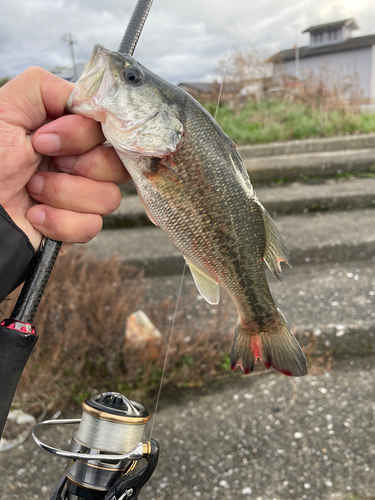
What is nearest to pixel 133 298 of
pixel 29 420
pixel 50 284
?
pixel 50 284

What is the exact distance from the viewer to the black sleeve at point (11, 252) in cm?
99

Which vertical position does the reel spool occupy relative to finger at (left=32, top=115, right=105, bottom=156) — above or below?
below

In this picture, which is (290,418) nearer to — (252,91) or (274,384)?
(274,384)

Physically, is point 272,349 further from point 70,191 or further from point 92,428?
point 70,191

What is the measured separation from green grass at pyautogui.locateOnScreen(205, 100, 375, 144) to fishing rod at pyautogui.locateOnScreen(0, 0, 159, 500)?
6230 mm

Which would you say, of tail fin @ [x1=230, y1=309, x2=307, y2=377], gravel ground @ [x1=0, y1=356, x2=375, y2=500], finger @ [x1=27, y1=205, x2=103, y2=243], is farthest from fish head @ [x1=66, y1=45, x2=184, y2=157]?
gravel ground @ [x1=0, y1=356, x2=375, y2=500]

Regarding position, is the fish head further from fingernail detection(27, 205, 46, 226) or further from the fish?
fingernail detection(27, 205, 46, 226)

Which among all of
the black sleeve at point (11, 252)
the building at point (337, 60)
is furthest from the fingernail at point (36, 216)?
the building at point (337, 60)

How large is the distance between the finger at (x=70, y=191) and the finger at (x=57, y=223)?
20 millimetres

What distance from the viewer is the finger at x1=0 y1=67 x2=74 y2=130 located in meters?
1.01

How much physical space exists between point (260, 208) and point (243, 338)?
44 centimetres

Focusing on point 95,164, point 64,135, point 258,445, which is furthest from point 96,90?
point 258,445

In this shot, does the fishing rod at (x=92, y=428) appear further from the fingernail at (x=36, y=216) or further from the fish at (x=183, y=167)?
the fish at (x=183, y=167)

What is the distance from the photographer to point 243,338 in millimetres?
1258
